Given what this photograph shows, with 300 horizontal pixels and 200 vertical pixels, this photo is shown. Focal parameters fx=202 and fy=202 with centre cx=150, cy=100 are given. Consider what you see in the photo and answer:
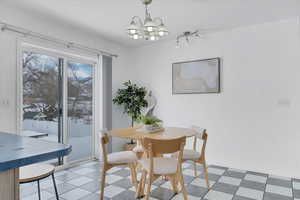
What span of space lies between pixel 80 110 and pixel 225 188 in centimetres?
271

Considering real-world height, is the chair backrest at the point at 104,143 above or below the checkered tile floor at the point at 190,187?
above

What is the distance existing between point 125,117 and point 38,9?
8.52 feet

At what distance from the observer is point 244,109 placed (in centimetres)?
330

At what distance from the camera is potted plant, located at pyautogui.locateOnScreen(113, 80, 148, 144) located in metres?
4.03

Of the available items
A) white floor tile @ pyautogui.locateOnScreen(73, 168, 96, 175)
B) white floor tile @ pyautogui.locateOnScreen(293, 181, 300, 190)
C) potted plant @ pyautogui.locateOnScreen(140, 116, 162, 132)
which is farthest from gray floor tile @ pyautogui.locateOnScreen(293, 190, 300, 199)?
white floor tile @ pyautogui.locateOnScreen(73, 168, 96, 175)

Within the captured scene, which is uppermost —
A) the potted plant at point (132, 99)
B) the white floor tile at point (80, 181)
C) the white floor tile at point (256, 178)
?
the potted plant at point (132, 99)

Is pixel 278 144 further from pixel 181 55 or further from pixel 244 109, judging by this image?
pixel 181 55

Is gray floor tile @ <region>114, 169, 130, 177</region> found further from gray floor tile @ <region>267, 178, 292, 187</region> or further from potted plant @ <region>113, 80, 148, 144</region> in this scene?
gray floor tile @ <region>267, 178, 292, 187</region>

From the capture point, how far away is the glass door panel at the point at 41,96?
298 centimetres

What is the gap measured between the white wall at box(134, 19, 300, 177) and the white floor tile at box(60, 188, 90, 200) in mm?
2098

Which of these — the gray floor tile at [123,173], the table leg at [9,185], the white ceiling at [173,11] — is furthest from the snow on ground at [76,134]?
the table leg at [9,185]

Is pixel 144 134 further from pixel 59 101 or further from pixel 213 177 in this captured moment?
pixel 59 101

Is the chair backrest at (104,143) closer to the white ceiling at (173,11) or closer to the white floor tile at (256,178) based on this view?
the white ceiling at (173,11)

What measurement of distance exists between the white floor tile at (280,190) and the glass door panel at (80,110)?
3003 millimetres
